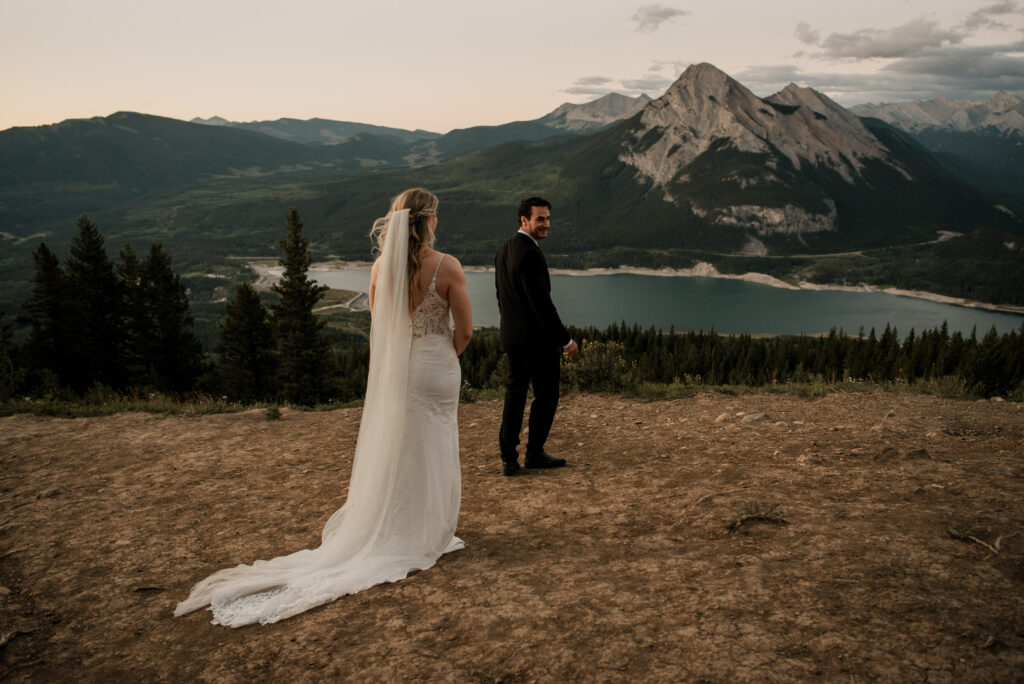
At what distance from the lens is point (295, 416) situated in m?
9.53

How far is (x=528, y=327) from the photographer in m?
5.86

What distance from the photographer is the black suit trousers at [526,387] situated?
6.01m

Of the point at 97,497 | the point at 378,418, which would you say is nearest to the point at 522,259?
the point at 378,418

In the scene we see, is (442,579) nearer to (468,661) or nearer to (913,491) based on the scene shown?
(468,661)

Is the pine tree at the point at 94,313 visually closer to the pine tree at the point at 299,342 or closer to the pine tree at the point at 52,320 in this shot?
the pine tree at the point at 52,320

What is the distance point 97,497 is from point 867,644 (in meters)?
6.95

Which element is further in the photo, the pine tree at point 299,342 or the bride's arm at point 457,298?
the pine tree at point 299,342

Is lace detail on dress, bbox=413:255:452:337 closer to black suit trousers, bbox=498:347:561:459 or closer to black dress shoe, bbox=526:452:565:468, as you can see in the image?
black suit trousers, bbox=498:347:561:459

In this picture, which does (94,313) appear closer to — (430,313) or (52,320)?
(52,320)

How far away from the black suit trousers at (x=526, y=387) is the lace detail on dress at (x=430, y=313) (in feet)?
4.14

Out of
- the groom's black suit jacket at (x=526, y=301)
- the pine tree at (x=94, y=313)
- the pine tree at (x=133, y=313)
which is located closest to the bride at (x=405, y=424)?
the groom's black suit jacket at (x=526, y=301)

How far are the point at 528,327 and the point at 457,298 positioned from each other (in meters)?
1.18

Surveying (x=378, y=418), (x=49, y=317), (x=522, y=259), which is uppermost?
(x=522, y=259)

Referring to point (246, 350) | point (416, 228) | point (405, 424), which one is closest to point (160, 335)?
point (246, 350)
